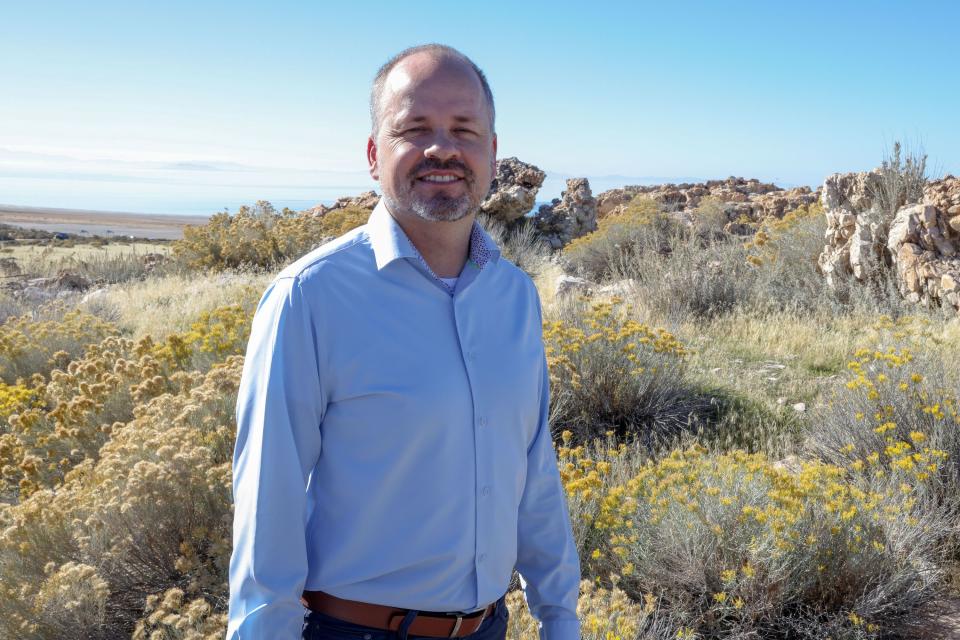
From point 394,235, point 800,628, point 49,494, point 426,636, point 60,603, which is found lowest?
point 800,628

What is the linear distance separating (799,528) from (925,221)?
21.5 ft

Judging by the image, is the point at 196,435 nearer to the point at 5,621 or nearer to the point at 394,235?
the point at 5,621

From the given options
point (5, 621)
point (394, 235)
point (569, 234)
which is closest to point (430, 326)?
point (394, 235)

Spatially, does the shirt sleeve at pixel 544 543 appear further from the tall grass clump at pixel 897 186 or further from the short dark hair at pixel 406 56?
the tall grass clump at pixel 897 186

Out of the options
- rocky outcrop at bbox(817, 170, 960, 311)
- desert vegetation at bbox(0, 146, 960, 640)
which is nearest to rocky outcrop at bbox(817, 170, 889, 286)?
rocky outcrop at bbox(817, 170, 960, 311)

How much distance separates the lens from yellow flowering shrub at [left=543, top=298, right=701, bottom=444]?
5980mm

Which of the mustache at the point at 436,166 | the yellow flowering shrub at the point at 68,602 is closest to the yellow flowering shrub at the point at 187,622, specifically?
the yellow flowering shrub at the point at 68,602

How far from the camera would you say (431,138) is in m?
1.81

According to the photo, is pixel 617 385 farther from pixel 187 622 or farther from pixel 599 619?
pixel 187 622

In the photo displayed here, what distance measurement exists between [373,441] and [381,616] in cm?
38

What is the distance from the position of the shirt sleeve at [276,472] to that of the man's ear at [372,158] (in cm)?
46

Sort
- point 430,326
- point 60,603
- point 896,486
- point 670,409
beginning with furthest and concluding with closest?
point 670,409
point 896,486
point 60,603
point 430,326

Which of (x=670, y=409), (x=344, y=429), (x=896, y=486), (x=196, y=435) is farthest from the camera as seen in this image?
(x=670, y=409)

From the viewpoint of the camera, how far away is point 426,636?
1.70 m
